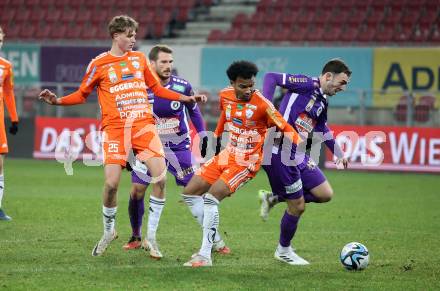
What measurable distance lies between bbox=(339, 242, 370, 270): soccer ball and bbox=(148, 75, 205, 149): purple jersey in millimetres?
2570

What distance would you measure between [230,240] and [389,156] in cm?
1128

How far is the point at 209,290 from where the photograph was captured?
738 cm

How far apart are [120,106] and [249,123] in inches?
52.2

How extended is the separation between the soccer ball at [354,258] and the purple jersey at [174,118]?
257cm

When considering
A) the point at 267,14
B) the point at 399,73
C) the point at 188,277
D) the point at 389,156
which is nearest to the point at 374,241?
the point at 188,277

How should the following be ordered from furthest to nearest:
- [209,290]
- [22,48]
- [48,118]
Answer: [22,48] → [48,118] → [209,290]

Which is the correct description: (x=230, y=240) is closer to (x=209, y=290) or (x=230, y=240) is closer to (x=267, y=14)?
(x=209, y=290)

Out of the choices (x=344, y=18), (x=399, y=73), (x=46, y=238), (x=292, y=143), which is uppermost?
(x=344, y=18)

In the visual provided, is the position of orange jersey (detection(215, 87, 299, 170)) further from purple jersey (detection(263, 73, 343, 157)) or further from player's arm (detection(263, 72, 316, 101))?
purple jersey (detection(263, 73, 343, 157))

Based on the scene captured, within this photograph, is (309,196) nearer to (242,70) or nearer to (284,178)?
(284,178)

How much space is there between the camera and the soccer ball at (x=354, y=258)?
8.48 m

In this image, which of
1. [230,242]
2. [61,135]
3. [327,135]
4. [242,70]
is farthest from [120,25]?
[61,135]

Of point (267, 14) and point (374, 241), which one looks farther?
point (267, 14)

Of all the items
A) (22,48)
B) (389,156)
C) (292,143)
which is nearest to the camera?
(292,143)
